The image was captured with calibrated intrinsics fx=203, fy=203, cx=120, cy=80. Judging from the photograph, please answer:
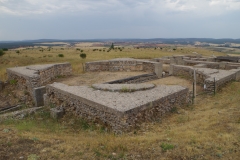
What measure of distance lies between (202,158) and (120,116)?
2794mm

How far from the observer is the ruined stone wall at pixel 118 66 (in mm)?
19070

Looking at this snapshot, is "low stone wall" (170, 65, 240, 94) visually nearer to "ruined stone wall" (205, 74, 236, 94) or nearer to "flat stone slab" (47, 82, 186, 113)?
"ruined stone wall" (205, 74, 236, 94)

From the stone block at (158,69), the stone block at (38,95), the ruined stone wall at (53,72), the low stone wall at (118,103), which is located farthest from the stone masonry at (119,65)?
the low stone wall at (118,103)

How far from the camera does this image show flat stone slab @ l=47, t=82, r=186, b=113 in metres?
7.25

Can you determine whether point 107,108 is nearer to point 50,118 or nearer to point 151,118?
point 151,118

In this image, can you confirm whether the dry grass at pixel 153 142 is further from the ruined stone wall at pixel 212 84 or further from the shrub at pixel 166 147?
the ruined stone wall at pixel 212 84

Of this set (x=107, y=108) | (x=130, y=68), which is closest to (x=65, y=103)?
(x=107, y=108)

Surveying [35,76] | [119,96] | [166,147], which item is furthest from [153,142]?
[35,76]

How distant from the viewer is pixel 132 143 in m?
5.21

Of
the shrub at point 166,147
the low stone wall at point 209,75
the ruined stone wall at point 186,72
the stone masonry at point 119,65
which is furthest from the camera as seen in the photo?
the stone masonry at point 119,65

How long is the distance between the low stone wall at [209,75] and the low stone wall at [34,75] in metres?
9.65

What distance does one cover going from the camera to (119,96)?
8.56m

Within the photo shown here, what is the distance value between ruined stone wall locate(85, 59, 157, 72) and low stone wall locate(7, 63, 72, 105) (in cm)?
231

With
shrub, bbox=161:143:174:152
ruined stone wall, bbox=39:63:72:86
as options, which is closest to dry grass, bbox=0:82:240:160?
shrub, bbox=161:143:174:152
